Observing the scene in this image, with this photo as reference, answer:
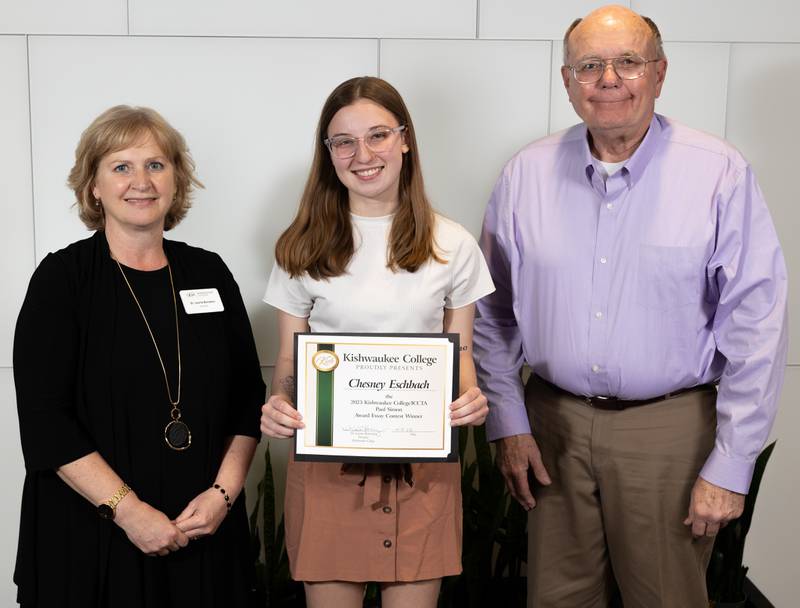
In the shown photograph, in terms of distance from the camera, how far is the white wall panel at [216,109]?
2.92m

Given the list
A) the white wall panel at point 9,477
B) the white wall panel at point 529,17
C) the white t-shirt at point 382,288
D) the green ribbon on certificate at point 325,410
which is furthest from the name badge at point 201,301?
the white wall panel at point 529,17

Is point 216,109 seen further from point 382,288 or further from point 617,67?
point 617,67

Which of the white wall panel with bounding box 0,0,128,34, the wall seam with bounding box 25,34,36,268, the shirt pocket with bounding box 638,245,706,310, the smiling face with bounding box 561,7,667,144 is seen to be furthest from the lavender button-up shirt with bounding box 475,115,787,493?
the wall seam with bounding box 25,34,36,268

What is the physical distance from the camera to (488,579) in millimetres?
3059

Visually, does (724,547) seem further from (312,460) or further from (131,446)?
(131,446)

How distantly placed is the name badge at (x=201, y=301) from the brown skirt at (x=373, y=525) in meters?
0.49

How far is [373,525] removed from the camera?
199 cm

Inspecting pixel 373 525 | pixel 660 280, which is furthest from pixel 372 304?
pixel 660 280

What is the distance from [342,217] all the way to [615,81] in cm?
79

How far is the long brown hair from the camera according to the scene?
6.65ft

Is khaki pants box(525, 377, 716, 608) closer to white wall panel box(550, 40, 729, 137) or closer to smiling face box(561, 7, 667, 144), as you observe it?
smiling face box(561, 7, 667, 144)

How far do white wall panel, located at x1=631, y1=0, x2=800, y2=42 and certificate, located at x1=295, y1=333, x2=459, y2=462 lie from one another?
6.22ft

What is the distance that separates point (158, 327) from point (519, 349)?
110cm

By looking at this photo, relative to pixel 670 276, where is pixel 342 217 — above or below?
above
